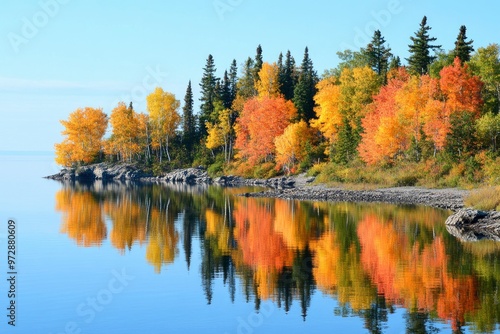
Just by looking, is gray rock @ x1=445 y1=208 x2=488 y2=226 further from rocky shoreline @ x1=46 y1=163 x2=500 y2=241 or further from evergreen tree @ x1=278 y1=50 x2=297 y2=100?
evergreen tree @ x1=278 y1=50 x2=297 y2=100

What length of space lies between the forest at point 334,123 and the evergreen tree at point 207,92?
0.19 meters

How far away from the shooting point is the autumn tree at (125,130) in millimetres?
110188

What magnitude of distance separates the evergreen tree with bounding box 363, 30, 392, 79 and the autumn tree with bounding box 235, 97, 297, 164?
12.3 meters

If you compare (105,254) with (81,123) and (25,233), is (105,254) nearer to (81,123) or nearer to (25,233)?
(25,233)

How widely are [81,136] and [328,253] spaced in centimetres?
8802

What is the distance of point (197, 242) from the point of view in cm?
3662

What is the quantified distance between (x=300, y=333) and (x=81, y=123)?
323 ft

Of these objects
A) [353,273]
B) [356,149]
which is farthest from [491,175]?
[353,273]

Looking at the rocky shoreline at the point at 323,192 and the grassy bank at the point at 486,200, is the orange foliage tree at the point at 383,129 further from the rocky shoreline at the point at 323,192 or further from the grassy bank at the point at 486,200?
the grassy bank at the point at 486,200

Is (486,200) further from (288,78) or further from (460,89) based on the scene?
(288,78)

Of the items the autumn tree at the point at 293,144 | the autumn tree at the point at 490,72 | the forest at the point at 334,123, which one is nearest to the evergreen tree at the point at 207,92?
the forest at the point at 334,123

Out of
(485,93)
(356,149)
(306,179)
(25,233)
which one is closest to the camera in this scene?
(25,233)

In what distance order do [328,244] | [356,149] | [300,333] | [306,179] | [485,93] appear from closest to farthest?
[300,333] < [328,244] < [485,93] < [356,149] < [306,179]

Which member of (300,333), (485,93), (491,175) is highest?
(485,93)
